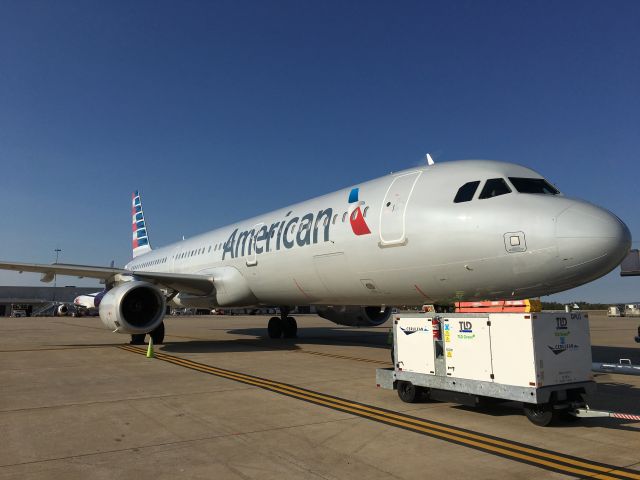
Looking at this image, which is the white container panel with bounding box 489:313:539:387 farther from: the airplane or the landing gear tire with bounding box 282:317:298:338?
the landing gear tire with bounding box 282:317:298:338

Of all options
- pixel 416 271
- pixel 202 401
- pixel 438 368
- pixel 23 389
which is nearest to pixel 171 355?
pixel 23 389

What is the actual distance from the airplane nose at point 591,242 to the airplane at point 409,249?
15mm

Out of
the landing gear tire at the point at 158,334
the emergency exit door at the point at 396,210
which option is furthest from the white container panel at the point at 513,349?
the landing gear tire at the point at 158,334

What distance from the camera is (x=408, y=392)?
7145mm

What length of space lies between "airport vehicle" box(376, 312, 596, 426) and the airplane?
1581 millimetres

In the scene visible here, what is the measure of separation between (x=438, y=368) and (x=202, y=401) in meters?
3.55

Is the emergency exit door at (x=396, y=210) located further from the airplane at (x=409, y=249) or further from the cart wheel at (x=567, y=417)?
the cart wheel at (x=567, y=417)

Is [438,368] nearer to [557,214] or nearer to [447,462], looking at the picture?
[447,462]

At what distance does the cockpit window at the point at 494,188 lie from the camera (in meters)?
8.28

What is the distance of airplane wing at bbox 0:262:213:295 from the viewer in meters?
16.1

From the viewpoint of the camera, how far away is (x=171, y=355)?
45.0ft

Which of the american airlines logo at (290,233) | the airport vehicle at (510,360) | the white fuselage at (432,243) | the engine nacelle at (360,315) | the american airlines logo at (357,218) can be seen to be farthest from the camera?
the engine nacelle at (360,315)

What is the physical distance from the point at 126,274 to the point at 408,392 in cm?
1205

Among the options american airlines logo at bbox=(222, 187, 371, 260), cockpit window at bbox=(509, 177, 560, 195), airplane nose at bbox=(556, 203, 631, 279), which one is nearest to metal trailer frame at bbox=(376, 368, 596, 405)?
airplane nose at bbox=(556, 203, 631, 279)
